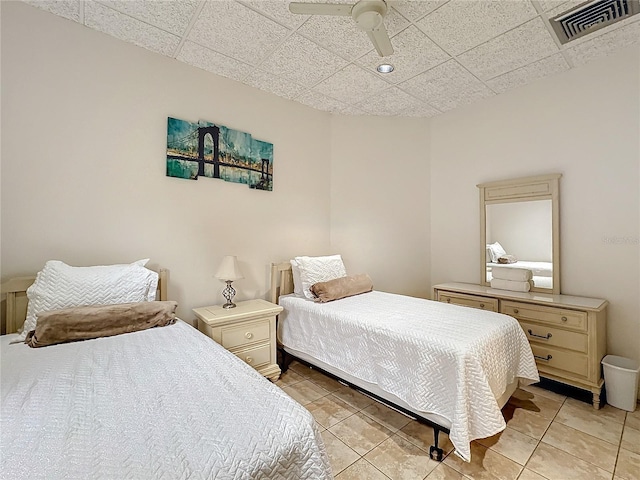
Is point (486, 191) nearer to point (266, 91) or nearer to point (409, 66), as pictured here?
point (409, 66)

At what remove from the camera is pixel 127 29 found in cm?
213

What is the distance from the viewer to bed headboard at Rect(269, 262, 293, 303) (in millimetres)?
3035

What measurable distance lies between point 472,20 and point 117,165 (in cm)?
273

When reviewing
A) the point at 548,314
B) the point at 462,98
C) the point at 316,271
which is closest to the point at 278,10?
the point at 316,271

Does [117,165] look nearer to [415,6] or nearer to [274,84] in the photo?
[274,84]

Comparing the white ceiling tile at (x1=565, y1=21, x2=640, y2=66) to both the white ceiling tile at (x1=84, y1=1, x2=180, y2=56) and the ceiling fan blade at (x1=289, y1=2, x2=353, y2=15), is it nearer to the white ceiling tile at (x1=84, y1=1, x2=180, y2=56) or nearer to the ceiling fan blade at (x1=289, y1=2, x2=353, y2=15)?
the ceiling fan blade at (x1=289, y1=2, x2=353, y2=15)

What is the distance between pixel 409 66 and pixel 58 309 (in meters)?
3.10

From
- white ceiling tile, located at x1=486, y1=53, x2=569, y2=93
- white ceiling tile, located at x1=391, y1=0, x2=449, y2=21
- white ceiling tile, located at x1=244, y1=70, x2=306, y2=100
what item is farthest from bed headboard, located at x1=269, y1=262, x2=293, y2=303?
white ceiling tile, located at x1=486, y1=53, x2=569, y2=93

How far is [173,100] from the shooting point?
8.16 feet

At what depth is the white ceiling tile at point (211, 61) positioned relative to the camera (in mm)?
2348

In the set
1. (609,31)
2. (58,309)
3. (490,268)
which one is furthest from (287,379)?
(609,31)

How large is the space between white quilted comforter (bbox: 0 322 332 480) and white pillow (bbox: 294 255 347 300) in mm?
1493

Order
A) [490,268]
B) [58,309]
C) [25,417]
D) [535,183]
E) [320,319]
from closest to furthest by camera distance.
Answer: [25,417]
[58,309]
[320,319]
[535,183]
[490,268]

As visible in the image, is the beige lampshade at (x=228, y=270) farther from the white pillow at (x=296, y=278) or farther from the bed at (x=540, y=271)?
the bed at (x=540, y=271)
